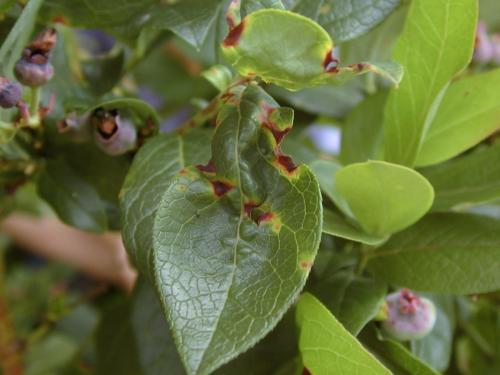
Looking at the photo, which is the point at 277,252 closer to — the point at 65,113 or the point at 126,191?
the point at 126,191

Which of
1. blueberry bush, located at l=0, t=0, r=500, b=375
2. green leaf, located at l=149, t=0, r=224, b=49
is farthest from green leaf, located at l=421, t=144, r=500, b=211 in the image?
green leaf, located at l=149, t=0, r=224, b=49

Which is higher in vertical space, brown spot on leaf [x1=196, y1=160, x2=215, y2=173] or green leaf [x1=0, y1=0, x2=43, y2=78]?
green leaf [x1=0, y1=0, x2=43, y2=78]

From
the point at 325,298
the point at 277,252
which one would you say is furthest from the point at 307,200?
the point at 325,298

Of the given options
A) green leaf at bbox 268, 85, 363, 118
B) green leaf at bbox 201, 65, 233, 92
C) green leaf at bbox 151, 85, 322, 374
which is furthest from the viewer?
green leaf at bbox 268, 85, 363, 118

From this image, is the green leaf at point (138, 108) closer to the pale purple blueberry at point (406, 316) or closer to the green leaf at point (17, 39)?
the green leaf at point (17, 39)

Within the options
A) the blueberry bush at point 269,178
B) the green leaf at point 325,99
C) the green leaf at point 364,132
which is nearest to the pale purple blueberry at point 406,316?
the blueberry bush at point 269,178

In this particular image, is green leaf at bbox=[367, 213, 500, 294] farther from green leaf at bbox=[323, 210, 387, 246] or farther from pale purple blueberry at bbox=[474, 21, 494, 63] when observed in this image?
pale purple blueberry at bbox=[474, 21, 494, 63]

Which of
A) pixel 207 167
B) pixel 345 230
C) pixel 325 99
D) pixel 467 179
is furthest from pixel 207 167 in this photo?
pixel 325 99
